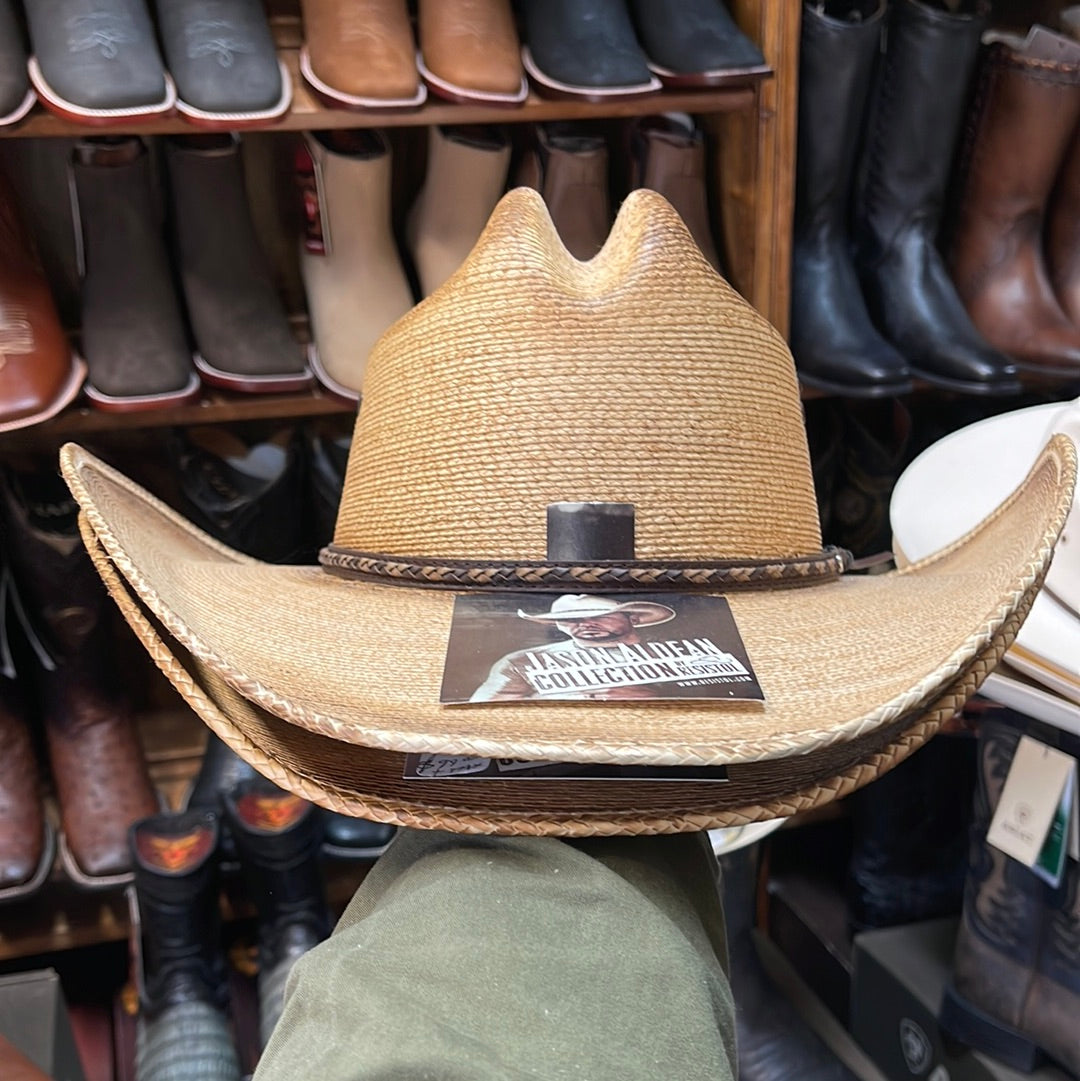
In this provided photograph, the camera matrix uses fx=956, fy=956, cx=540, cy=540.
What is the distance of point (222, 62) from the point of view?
3.42 ft

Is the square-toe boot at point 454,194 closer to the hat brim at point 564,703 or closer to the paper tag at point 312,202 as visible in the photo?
the paper tag at point 312,202

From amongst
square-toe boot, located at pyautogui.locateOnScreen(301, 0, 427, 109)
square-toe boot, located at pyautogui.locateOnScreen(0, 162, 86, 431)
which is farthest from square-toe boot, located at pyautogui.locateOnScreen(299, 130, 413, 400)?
square-toe boot, located at pyautogui.locateOnScreen(0, 162, 86, 431)

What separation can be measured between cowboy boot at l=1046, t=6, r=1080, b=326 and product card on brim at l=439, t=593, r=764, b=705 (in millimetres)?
1114

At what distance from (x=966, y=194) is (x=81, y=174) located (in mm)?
1170

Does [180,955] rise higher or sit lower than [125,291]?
lower

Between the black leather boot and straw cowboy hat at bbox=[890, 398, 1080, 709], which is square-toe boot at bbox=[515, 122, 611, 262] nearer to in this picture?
straw cowboy hat at bbox=[890, 398, 1080, 709]

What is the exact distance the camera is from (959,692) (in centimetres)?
50

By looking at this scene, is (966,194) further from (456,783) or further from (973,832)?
(456,783)

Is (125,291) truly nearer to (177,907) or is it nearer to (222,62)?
(222,62)

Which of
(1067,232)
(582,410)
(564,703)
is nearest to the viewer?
(564,703)

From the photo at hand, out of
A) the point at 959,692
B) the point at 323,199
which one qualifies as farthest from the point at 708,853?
the point at 323,199

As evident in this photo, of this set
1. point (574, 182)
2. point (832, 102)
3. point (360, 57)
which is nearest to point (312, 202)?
point (360, 57)

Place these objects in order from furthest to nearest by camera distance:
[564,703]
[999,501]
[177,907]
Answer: [177,907] < [999,501] < [564,703]

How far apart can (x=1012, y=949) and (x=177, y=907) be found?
3.10 feet
